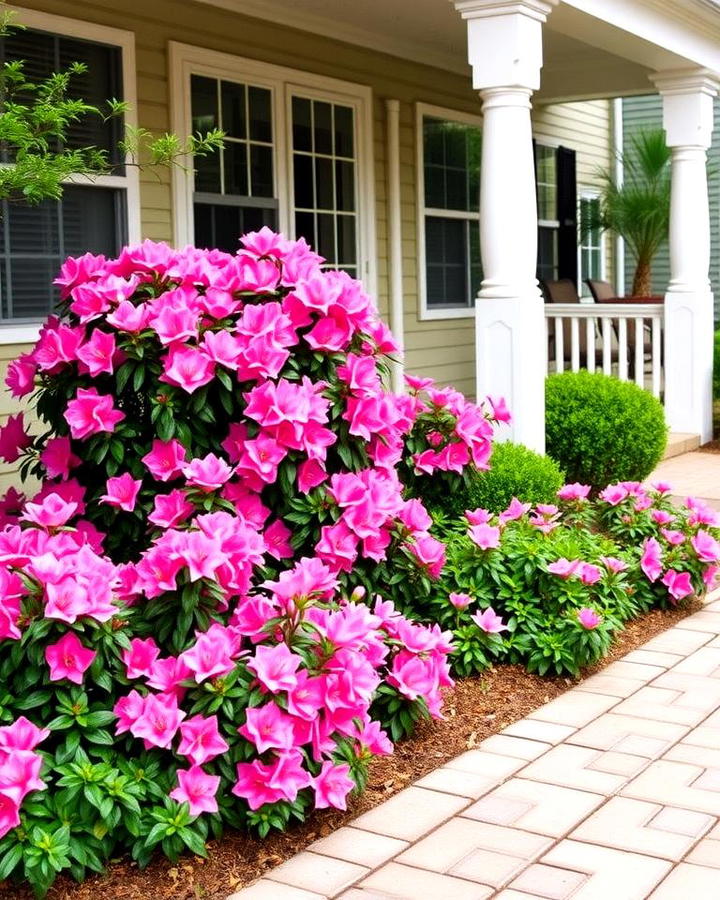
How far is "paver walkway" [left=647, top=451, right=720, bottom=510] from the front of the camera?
8008mm

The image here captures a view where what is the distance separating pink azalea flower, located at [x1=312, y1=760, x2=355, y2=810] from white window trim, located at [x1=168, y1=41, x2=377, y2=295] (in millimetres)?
4186

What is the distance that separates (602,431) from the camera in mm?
7445

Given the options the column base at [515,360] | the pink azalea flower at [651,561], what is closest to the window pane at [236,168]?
the column base at [515,360]

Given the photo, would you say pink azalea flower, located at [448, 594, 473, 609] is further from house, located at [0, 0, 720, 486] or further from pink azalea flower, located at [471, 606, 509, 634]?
house, located at [0, 0, 720, 486]

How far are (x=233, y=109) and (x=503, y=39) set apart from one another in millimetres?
2062

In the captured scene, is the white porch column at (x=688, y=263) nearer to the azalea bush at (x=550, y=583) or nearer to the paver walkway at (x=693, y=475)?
the paver walkway at (x=693, y=475)

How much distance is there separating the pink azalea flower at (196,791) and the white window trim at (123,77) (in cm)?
398

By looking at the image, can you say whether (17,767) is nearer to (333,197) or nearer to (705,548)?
(705,548)

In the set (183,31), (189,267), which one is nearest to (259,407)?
(189,267)

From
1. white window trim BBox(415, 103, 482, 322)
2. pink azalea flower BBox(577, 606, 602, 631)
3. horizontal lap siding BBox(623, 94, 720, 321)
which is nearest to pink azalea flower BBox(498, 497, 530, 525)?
pink azalea flower BBox(577, 606, 602, 631)

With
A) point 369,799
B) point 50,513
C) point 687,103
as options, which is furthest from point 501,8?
point 369,799

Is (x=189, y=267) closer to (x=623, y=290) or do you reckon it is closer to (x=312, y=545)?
(x=312, y=545)

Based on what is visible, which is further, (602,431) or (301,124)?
(301,124)

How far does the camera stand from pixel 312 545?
374 cm
